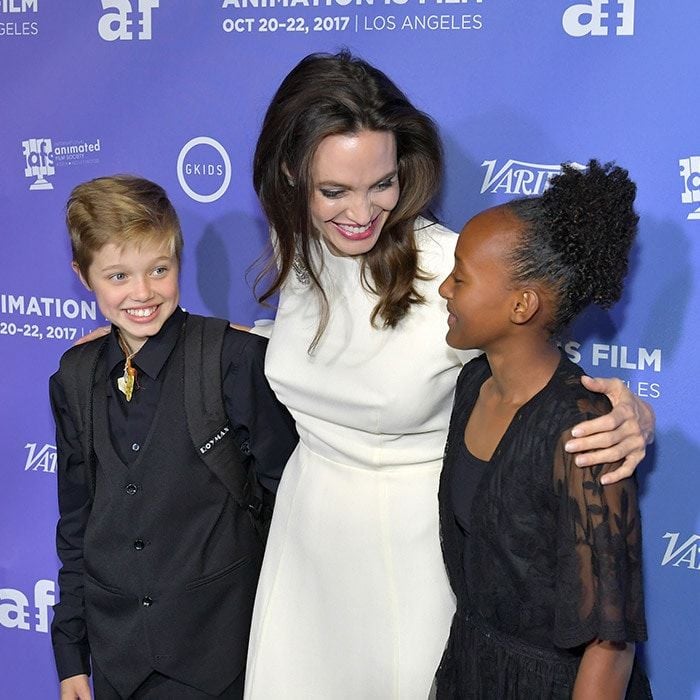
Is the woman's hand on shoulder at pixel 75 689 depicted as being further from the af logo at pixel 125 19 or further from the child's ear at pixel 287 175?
the af logo at pixel 125 19

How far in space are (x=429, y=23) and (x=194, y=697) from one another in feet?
4.48

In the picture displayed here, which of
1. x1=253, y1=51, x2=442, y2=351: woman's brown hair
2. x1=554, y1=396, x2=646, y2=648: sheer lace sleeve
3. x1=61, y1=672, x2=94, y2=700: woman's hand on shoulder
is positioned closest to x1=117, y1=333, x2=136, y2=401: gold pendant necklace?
x1=253, y1=51, x2=442, y2=351: woman's brown hair

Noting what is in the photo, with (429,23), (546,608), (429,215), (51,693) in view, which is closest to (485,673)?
(546,608)

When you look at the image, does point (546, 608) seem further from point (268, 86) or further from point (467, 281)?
point (268, 86)

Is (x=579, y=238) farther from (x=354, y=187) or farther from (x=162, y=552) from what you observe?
(x=162, y=552)

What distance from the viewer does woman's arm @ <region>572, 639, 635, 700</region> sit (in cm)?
146

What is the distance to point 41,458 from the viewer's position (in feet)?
9.20

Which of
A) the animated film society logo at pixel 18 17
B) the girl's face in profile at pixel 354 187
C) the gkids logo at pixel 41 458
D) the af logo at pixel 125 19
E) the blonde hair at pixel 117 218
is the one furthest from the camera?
the gkids logo at pixel 41 458

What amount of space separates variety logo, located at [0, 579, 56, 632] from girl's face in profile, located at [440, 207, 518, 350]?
1.68 meters

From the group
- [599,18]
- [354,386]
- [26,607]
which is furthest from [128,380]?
[26,607]

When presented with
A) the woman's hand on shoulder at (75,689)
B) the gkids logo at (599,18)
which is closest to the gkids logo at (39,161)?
the woman's hand on shoulder at (75,689)

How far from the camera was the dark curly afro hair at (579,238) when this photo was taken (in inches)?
58.3

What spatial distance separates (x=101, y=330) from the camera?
2.14 metres

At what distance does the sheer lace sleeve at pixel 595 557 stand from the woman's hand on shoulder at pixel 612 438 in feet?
0.04
